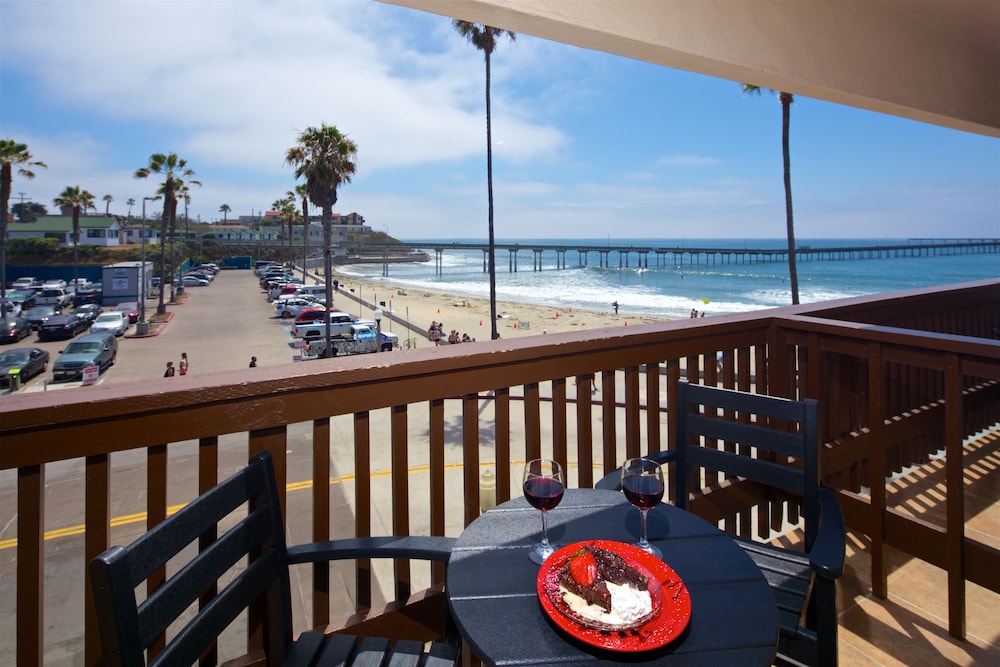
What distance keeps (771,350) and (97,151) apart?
50487mm

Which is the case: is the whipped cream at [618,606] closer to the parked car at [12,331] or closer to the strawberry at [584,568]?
the strawberry at [584,568]

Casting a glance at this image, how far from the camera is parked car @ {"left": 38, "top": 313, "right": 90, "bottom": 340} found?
20828 millimetres

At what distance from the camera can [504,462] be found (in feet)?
5.33

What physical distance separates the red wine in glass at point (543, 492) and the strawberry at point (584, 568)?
6.4 inches

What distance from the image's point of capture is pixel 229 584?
0.99m

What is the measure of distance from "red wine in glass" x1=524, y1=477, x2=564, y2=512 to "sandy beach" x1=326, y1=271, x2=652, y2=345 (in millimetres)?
18099

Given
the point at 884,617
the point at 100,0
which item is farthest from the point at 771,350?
the point at 100,0

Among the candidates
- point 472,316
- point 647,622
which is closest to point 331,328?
point 472,316

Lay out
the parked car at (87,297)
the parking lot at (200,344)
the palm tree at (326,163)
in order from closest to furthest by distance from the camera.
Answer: the parking lot at (200,344), the palm tree at (326,163), the parked car at (87,297)

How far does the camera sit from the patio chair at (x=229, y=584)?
2.34 ft

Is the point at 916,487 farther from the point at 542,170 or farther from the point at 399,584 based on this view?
the point at 542,170

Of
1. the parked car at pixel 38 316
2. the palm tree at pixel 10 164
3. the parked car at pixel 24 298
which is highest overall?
the palm tree at pixel 10 164

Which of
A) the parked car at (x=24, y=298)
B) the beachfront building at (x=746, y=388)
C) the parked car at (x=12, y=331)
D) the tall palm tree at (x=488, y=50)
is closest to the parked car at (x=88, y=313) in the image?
the parked car at (x=12, y=331)

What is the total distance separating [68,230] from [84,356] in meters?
52.9
